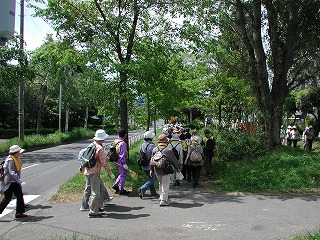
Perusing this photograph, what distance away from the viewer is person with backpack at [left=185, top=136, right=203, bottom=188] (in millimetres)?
9938

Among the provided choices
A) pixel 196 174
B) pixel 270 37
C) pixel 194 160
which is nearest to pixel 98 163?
pixel 194 160

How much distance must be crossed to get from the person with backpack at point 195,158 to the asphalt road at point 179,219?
820 mm

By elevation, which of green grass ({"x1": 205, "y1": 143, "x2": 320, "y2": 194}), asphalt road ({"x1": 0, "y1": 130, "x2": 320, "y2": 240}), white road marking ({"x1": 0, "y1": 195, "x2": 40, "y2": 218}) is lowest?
white road marking ({"x1": 0, "y1": 195, "x2": 40, "y2": 218})

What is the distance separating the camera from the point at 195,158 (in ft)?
32.6

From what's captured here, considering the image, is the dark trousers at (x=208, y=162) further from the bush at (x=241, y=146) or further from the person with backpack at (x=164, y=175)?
the person with backpack at (x=164, y=175)

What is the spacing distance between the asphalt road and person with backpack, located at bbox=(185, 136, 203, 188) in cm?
82

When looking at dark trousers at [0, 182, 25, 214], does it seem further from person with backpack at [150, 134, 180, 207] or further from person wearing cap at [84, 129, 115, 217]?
person with backpack at [150, 134, 180, 207]

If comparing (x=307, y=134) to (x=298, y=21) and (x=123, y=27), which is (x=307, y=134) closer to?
(x=298, y=21)

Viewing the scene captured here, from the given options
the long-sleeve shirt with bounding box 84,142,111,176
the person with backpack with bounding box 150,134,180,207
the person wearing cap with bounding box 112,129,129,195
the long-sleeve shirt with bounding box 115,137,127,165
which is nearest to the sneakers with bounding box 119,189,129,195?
A: the person wearing cap with bounding box 112,129,129,195

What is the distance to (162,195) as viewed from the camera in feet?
25.8

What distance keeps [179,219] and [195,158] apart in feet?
10.9

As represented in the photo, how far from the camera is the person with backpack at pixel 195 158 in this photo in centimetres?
994

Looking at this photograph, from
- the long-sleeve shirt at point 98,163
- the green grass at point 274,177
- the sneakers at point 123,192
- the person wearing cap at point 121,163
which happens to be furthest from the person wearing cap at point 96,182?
the green grass at point 274,177

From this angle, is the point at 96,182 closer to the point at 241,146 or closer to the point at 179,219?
the point at 179,219
